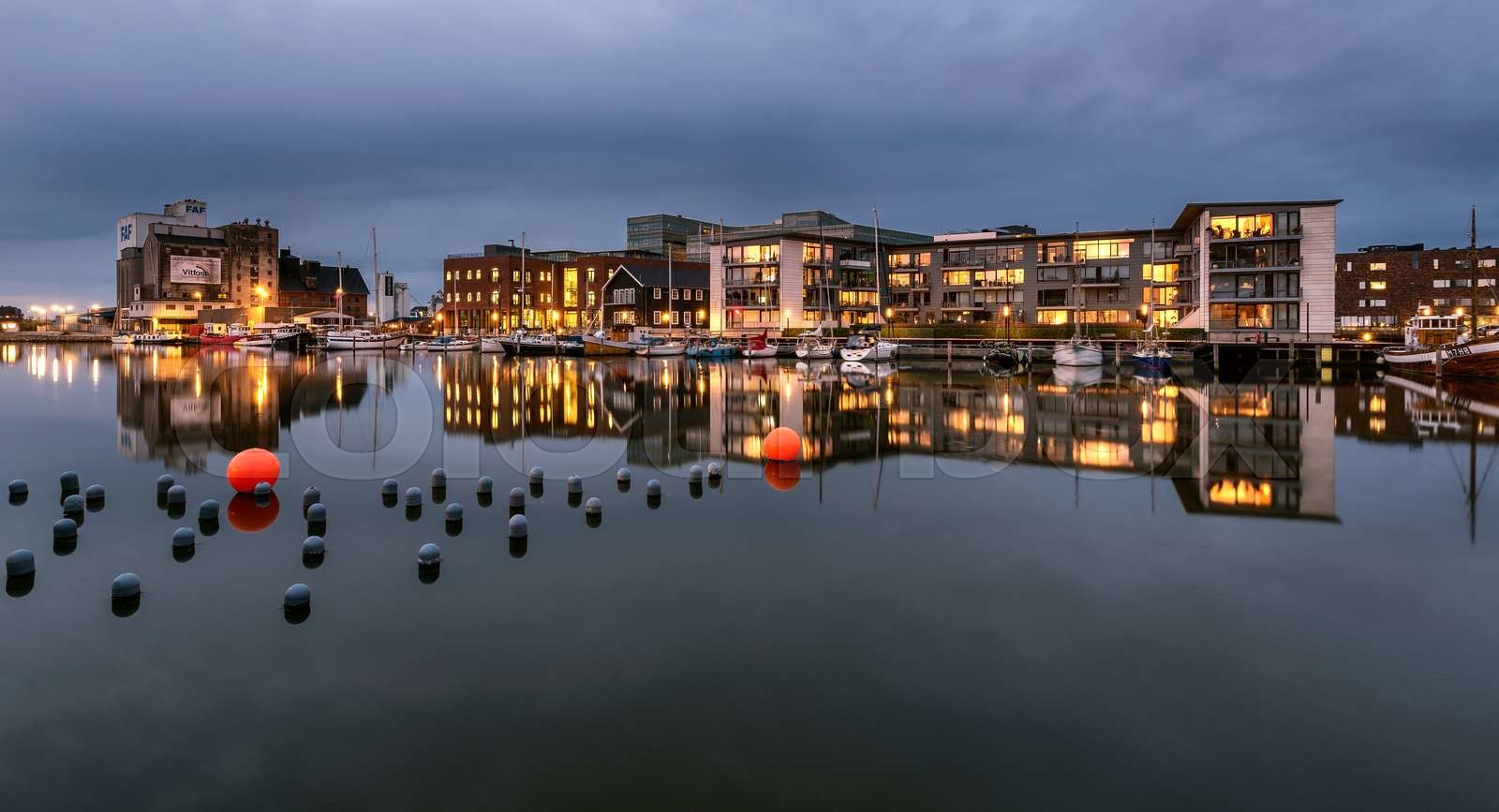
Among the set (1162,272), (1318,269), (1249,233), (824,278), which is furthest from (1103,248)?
(824,278)

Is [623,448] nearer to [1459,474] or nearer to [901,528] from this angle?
[901,528]

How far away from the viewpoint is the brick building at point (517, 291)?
114312 millimetres

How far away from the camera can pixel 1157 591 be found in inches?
409

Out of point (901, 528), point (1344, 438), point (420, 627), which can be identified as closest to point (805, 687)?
point (420, 627)

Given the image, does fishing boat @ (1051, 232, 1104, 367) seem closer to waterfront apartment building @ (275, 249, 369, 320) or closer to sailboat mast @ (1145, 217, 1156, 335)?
sailboat mast @ (1145, 217, 1156, 335)

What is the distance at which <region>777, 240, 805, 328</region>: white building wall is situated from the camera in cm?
8944

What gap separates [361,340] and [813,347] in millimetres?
55328

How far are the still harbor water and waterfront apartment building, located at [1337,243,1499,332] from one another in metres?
104

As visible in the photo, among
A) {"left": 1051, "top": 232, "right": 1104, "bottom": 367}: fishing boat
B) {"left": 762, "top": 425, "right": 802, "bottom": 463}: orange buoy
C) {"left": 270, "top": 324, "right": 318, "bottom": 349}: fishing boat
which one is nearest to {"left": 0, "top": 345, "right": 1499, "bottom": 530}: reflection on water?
{"left": 762, "top": 425, "right": 802, "bottom": 463}: orange buoy

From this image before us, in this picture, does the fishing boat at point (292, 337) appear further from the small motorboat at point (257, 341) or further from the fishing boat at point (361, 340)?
the fishing boat at point (361, 340)

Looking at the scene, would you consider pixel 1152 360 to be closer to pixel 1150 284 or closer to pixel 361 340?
pixel 1150 284

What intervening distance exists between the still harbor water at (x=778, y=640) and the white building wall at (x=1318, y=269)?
5628cm

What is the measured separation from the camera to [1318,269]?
67.6 metres

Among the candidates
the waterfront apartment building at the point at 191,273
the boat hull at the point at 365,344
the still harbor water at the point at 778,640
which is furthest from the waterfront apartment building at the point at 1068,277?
the waterfront apartment building at the point at 191,273
